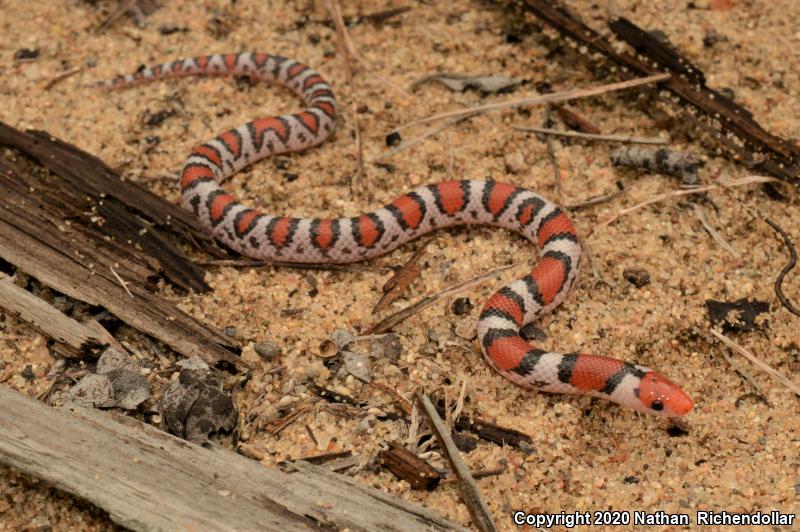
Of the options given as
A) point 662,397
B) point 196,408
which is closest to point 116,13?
point 196,408

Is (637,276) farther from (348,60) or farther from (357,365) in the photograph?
(348,60)

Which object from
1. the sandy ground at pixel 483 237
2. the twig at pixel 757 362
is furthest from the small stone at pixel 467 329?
the twig at pixel 757 362

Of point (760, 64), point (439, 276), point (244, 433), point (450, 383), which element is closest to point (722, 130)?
point (760, 64)

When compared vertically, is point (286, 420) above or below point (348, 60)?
below

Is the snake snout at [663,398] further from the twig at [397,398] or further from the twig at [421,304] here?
the twig at [421,304]

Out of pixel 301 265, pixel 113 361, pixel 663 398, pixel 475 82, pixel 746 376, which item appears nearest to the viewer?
pixel 663 398

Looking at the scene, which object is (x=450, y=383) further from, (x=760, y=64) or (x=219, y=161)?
(x=760, y=64)
